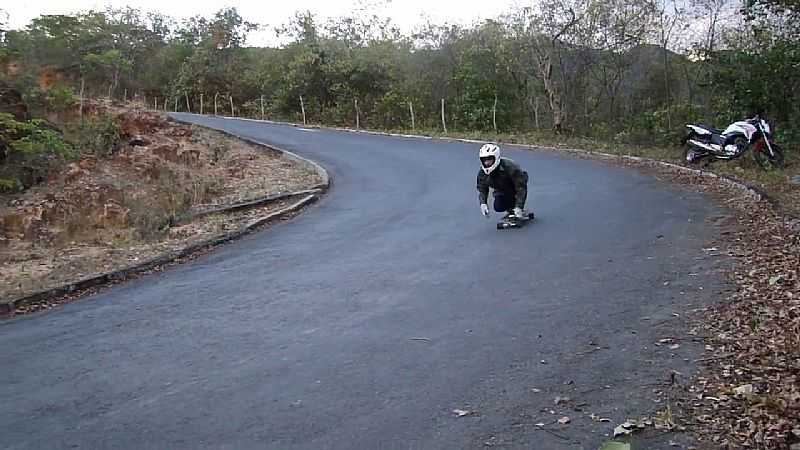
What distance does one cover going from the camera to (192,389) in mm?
5594

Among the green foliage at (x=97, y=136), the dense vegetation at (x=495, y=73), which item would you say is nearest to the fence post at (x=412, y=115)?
the dense vegetation at (x=495, y=73)

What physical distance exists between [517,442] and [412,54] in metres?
37.5

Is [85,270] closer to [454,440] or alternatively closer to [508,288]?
[508,288]

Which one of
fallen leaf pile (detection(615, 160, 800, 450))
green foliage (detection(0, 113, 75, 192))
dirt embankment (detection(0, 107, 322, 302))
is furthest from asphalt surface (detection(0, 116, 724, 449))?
green foliage (detection(0, 113, 75, 192))

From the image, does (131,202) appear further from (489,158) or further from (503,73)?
(503,73)

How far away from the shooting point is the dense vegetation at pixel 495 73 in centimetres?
1888

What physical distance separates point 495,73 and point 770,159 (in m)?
19.8

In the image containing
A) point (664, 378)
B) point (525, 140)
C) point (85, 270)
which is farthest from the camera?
point (525, 140)

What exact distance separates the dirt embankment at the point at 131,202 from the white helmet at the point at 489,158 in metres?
4.29

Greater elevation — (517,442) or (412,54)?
(412,54)

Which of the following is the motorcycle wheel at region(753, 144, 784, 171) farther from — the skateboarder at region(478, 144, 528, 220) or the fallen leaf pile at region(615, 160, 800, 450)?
the fallen leaf pile at region(615, 160, 800, 450)

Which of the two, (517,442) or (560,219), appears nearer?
(517,442)

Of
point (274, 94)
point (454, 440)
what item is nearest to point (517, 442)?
point (454, 440)

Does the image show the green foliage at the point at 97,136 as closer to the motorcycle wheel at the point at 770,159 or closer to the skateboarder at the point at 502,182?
the skateboarder at the point at 502,182
